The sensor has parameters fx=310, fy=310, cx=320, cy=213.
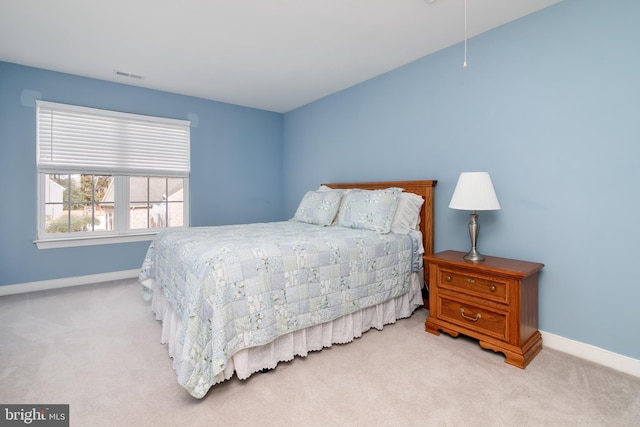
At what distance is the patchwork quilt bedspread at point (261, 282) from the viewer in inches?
64.4

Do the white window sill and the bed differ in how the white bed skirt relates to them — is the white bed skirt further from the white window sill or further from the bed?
the white window sill

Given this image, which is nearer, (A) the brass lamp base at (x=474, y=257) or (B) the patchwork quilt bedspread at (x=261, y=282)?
(B) the patchwork quilt bedspread at (x=261, y=282)

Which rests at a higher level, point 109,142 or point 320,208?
point 109,142

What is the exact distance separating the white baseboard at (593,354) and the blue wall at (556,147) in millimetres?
38

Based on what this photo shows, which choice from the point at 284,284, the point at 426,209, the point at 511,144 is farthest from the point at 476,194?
the point at 284,284

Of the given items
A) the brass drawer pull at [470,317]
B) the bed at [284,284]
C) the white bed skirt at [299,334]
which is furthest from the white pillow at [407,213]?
the brass drawer pull at [470,317]

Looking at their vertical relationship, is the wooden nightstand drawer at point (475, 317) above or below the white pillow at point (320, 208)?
below

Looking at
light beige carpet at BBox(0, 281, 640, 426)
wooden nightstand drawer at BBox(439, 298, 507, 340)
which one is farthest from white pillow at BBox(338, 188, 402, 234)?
light beige carpet at BBox(0, 281, 640, 426)

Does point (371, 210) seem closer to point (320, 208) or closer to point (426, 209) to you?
Answer: point (426, 209)

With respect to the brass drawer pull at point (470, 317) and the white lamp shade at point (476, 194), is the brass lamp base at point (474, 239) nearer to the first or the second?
the white lamp shade at point (476, 194)

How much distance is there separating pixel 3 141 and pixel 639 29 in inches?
214

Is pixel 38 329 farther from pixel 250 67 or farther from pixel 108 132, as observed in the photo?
pixel 250 67

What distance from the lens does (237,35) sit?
267cm

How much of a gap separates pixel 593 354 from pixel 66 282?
5.02 meters
